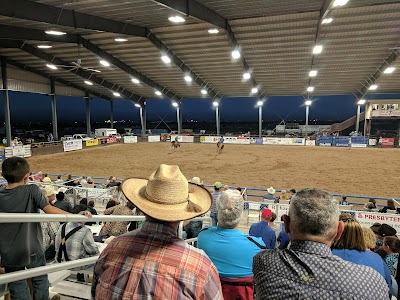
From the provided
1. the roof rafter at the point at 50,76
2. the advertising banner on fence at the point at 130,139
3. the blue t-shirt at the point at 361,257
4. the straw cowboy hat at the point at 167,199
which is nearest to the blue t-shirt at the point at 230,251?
the blue t-shirt at the point at 361,257

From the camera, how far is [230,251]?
7.86ft

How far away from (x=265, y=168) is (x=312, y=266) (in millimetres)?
18284

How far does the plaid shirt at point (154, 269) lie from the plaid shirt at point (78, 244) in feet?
7.27

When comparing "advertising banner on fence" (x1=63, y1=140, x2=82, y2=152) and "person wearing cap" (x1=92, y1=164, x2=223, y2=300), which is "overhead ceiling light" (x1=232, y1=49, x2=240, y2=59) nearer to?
"advertising banner on fence" (x1=63, y1=140, x2=82, y2=152)

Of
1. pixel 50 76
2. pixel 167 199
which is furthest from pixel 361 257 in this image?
pixel 50 76

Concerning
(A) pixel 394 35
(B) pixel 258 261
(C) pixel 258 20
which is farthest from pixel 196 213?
(A) pixel 394 35

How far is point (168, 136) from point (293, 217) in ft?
125

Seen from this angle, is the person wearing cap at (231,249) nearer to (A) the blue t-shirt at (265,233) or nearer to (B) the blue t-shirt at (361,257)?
(B) the blue t-shirt at (361,257)

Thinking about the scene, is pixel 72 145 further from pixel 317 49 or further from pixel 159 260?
pixel 159 260

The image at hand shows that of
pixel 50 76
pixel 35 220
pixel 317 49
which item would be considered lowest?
pixel 35 220

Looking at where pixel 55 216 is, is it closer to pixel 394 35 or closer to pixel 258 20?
pixel 258 20

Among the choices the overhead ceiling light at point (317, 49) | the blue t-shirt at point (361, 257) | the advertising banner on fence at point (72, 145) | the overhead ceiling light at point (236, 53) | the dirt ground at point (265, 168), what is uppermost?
the overhead ceiling light at point (236, 53)

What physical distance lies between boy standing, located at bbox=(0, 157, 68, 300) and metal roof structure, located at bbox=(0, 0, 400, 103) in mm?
12362

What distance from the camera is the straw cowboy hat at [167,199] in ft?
4.86
